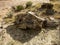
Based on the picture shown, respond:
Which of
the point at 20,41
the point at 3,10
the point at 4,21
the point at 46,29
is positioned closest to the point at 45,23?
the point at 46,29

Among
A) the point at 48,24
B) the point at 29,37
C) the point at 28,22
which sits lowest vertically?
the point at 29,37

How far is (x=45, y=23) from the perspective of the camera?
1198 cm

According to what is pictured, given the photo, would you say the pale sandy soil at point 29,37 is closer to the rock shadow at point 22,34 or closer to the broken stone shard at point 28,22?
the rock shadow at point 22,34

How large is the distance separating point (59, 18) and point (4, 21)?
4067mm

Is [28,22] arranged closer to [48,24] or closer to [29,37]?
[29,37]

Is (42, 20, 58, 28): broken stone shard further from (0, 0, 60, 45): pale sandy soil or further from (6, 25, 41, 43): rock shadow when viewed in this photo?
(6, 25, 41, 43): rock shadow

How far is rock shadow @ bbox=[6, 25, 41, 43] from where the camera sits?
1116 centimetres

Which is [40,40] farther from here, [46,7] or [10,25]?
[46,7]

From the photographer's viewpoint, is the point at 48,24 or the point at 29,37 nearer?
the point at 29,37

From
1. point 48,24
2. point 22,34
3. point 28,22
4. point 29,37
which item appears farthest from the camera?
point 48,24

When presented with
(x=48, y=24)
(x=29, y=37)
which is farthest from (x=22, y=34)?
(x=48, y=24)

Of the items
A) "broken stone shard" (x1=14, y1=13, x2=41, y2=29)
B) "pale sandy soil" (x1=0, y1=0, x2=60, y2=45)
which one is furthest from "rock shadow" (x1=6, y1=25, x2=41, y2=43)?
"broken stone shard" (x1=14, y1=13, x2=41, y2=29)

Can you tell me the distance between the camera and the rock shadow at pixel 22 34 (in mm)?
11164

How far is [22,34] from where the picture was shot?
11.5m
